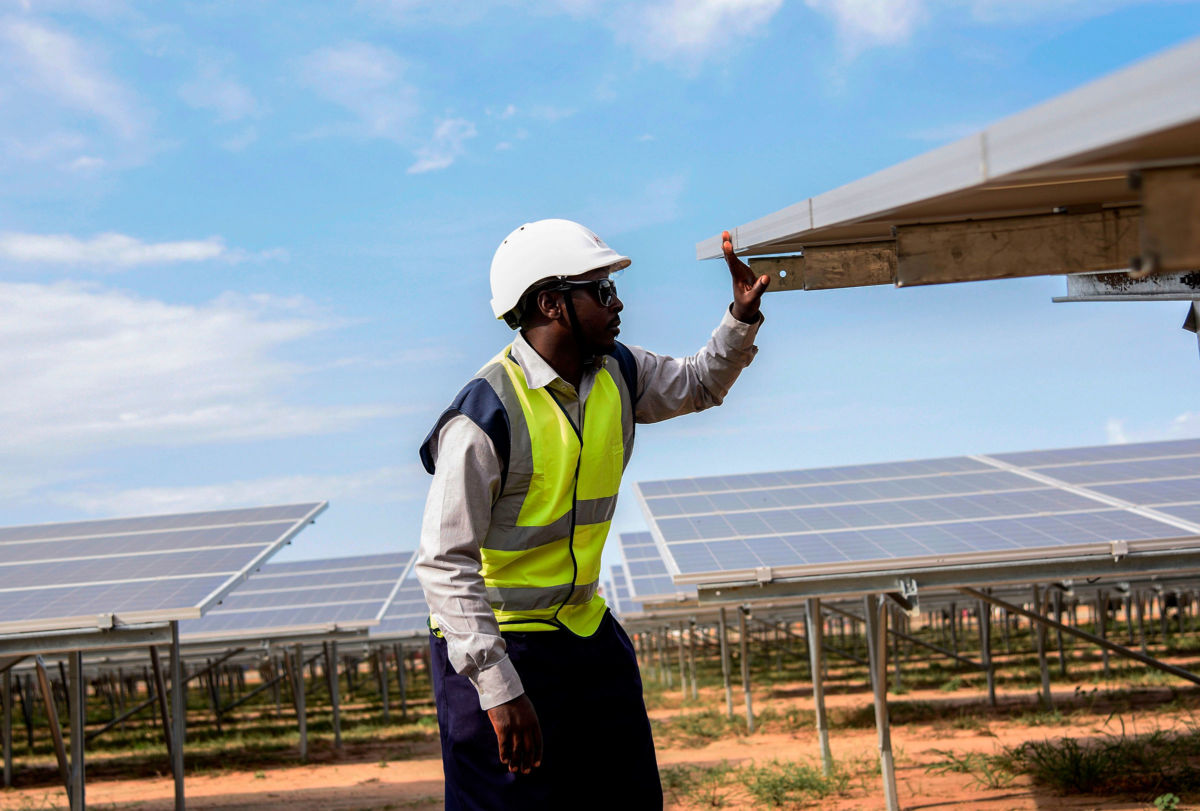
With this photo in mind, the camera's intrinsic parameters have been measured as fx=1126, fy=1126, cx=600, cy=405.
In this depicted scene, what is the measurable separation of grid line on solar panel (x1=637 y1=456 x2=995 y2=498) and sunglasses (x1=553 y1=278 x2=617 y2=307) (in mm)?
8019

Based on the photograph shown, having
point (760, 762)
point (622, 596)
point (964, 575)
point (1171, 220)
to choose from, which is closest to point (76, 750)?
point (964, 575)

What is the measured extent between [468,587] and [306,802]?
368 inches

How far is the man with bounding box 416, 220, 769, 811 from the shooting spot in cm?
263

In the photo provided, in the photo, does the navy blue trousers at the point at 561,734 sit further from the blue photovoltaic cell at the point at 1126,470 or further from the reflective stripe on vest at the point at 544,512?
the blue photovoltaic cell at the point at 1126,470

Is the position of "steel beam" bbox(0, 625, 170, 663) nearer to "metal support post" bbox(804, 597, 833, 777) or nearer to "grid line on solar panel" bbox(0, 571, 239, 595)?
"grid line on solar panel" bbox(0, 571, 239, 595)

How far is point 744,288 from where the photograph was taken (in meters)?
2.84

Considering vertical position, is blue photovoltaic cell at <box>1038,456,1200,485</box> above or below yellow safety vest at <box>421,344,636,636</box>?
below

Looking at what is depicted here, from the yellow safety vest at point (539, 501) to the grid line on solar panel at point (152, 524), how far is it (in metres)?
7.88

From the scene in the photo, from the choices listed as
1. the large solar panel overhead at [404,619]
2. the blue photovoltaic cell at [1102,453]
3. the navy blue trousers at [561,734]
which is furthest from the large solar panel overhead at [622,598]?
the navy blue trousers at [561,734]

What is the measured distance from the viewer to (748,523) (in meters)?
8.43

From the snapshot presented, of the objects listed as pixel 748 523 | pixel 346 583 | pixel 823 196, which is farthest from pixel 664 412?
pixel 346 583

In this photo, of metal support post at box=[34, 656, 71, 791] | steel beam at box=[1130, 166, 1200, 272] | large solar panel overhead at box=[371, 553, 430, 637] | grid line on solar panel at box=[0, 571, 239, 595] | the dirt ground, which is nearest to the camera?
steel beam at box=[1130, 166, 1200, 272]

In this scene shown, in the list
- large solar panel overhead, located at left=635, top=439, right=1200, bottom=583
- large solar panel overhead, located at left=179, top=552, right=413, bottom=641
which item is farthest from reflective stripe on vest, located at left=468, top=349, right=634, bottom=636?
large solar panel overhead, located at left=179, top=552, right=413, bottom=641

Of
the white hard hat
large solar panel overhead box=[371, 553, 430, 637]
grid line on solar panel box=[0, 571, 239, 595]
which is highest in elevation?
the white hard hat
